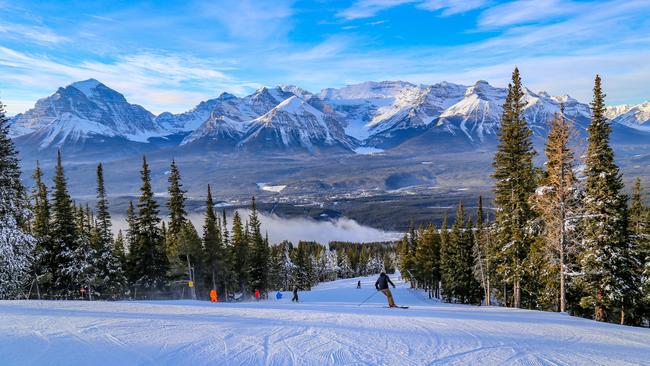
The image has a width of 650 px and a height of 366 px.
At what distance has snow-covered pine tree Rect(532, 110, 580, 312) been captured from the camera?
23.7 m

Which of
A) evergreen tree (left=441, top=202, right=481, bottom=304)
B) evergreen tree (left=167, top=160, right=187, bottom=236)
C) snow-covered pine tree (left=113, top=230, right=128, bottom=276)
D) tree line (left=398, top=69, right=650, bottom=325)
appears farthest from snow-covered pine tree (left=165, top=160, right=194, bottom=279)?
evergreen tree (left=441, top=202, right=481, bottom=304)

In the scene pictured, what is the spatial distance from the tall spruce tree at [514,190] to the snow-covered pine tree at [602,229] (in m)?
3.93

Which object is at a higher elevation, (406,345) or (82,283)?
(406,345)

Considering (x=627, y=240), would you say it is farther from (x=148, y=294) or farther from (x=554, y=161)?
(x=148, y=294)

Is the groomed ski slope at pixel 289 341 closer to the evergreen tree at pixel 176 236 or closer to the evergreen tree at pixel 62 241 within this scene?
the evergreen tree at pixel 62 241

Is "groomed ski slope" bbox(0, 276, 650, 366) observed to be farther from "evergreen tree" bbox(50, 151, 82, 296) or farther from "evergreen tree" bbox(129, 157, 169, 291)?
"evergreen tree" bbox(129, 157, 169, 291)

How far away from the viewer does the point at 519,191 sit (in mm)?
29547

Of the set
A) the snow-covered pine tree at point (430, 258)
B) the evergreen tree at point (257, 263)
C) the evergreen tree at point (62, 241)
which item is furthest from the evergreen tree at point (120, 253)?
the snow-covered pine tree at point (430, 258)

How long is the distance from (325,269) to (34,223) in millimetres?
103433

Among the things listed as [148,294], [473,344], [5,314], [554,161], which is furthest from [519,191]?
[148,294]

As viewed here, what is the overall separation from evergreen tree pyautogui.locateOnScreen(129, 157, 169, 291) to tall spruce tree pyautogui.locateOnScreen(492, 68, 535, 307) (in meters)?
30.9

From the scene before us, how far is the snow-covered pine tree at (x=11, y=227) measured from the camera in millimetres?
25406

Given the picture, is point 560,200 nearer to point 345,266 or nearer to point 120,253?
A: point 120,253

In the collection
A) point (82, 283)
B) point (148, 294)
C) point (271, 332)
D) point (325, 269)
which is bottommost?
point (325, 269)
